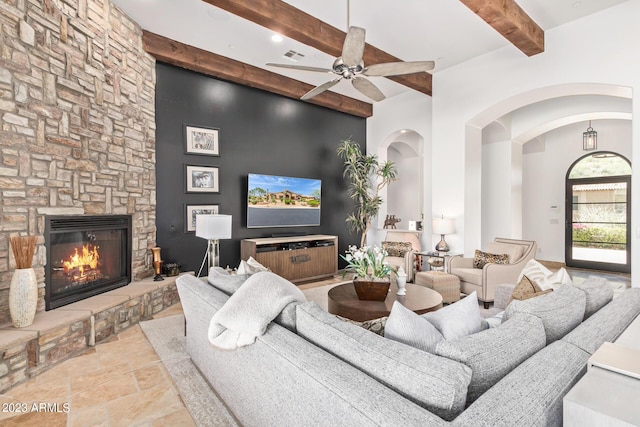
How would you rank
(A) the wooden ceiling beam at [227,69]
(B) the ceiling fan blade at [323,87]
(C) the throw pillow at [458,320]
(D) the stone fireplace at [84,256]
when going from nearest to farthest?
(C) the throw pillow at [458,320] < (D) the stone fireplace at [84,256] < (B) the ceiling fan blade at [323,87] < (A) the wooden ceiling beam at [227,69]

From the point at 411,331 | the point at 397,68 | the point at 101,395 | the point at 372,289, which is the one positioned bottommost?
the point at 101,395

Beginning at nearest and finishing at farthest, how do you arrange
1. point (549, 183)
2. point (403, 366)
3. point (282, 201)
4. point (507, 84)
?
point (403, 366), point (507, 84), point (282, 201), point (549, 183)

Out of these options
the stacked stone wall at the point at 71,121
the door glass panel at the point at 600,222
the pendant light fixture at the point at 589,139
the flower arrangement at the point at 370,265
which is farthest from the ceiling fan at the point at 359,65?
the door glass panel at the point at 600,222

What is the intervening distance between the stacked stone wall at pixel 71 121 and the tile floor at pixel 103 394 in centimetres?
64

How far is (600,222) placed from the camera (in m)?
6.63

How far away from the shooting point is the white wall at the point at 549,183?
6.87 metres

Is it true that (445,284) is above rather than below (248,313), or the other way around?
below

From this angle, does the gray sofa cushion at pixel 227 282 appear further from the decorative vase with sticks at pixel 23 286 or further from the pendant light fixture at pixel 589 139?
the pendant light fixture at pixel 589 139

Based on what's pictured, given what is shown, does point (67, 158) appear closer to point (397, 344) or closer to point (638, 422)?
point (397, 344)

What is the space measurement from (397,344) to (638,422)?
63 centimetres

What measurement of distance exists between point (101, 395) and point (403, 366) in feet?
7.16

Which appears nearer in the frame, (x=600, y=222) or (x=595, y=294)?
(x=595, y=294)

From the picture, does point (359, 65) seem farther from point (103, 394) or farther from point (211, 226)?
point (103, 394)

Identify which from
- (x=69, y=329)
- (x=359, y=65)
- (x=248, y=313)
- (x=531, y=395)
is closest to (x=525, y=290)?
(x=531, y=395)
